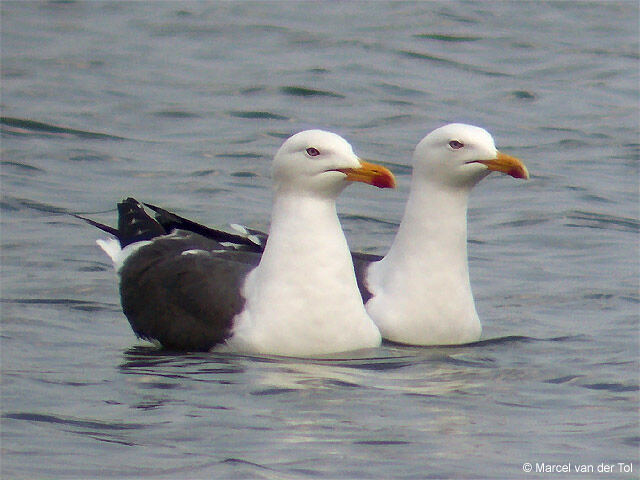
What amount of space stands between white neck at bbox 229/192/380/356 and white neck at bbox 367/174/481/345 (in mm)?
454

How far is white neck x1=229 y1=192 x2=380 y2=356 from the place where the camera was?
901 centimetres

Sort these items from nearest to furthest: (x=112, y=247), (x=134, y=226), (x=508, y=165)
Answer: (x=508, y=165) → (x=134, y=226) → (x=112, y=247)

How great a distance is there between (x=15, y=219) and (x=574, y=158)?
5.93 meters

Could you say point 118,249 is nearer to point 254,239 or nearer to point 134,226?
point 134,226

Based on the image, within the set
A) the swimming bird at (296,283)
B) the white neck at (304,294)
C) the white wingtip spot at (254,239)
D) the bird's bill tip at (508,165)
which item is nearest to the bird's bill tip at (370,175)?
the swimming bird at (296,283)

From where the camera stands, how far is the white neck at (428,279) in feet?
31.4

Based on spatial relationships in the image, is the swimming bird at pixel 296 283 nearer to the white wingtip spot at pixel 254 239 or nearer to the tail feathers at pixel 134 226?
the white wingtip spot at pixel 254 239

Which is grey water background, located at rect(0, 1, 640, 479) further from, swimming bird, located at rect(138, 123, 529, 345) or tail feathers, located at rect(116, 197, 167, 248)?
tail feathers, located at rect(116, 197, 167, 248)

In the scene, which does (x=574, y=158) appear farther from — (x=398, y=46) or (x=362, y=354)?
(x=362, y=354)

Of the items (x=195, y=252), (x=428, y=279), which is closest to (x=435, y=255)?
(x=428, y=279)

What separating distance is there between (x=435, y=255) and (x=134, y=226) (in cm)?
216

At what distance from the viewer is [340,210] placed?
45.8ft

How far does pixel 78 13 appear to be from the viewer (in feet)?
74.4

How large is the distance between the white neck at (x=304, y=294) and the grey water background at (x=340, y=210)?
14 cm
